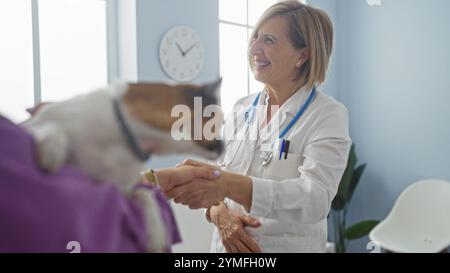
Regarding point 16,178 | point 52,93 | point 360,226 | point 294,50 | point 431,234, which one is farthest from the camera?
point 360,226

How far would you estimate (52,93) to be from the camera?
37.5 inches

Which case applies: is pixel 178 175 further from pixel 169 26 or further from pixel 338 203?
pixel 338 203

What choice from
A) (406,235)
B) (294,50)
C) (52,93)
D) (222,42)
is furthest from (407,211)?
(52,93)

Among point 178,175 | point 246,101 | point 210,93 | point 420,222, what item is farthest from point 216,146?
point 420,222

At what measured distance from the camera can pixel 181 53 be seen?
1570 millimetres

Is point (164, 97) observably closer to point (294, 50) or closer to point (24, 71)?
point (294, 50)

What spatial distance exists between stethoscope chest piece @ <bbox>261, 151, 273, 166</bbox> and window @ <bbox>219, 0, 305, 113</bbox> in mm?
1147

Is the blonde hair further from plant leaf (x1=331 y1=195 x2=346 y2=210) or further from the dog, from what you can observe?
plant leaf (x1=331 y1=195 x2=346 y2=210)

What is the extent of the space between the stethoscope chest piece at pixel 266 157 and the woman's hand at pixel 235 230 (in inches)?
4.2

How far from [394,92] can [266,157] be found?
1.79 meters

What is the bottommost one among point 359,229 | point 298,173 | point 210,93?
point 359,229

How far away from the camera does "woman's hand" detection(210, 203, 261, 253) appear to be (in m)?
0.73
